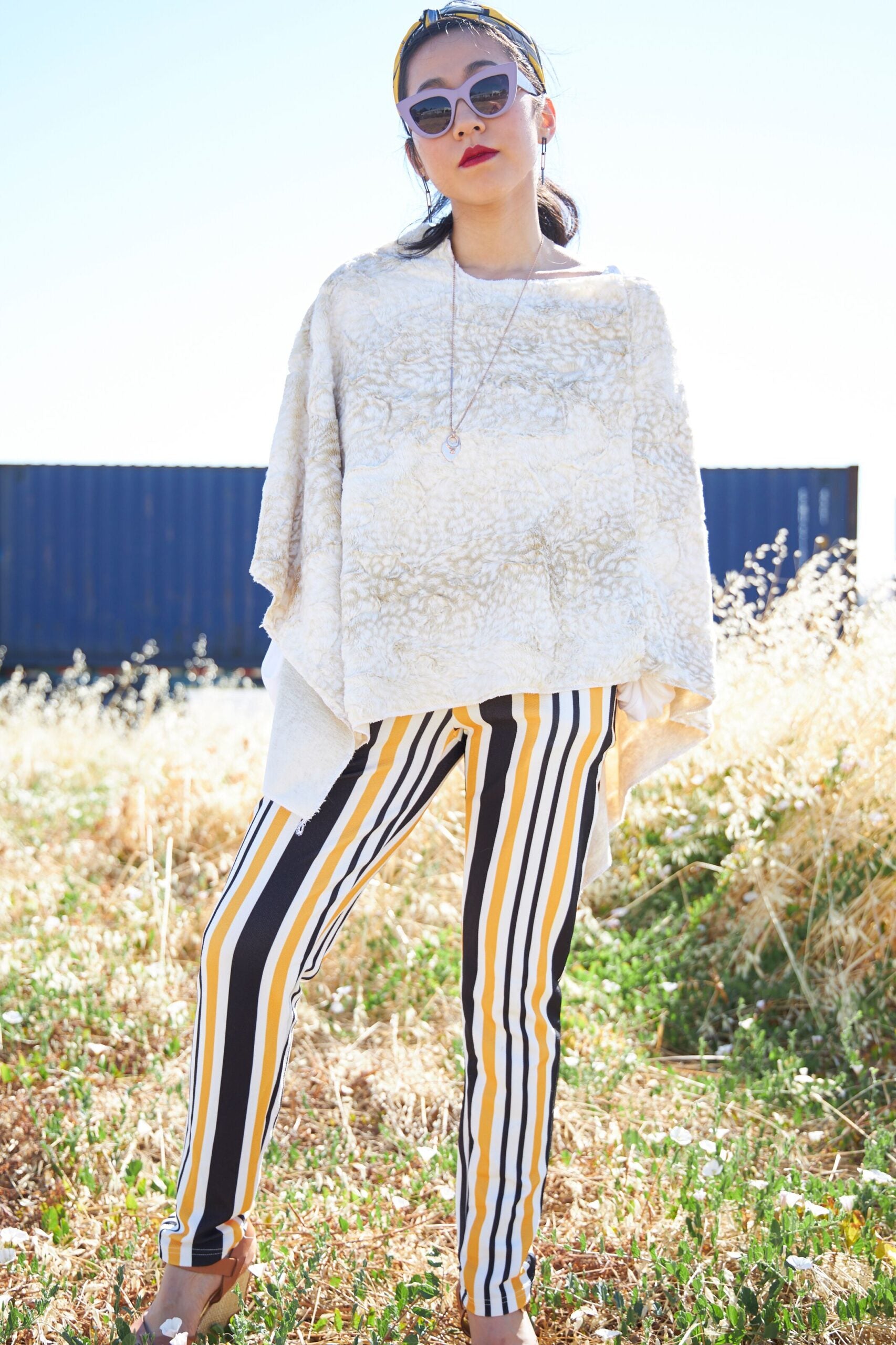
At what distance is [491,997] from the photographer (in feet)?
4.54

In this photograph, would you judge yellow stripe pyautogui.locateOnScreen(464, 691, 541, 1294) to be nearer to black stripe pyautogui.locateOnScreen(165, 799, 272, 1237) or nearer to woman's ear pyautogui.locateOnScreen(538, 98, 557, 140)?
black stripe pyautogui.locateOnScreen(165, 799, 272, 1237)

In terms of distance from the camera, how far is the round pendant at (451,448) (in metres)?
1.35

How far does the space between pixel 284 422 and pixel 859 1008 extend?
214cm

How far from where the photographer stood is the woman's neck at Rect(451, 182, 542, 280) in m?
1.50

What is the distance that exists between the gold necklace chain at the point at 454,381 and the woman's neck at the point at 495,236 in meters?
0.05

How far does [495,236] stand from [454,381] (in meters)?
0.28

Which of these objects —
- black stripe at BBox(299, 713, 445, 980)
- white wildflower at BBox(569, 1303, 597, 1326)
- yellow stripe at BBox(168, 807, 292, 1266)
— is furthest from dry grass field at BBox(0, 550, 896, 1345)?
black stripe at BBox(299, 713, 445, 980)

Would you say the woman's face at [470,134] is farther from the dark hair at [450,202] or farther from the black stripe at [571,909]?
the black stripe at [571,909]

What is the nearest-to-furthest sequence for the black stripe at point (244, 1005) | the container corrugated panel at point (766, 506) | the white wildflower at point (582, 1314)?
the black stripe at point (244, 1005) → the white wildflower at point (582, 1314) → the container corrugated panel at point (766, 506)

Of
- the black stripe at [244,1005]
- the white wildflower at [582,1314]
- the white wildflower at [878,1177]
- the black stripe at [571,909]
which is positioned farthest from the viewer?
the white wildflower at [878,1177]

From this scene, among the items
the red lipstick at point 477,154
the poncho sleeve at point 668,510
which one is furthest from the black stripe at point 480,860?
the red lipstick at point 477,154

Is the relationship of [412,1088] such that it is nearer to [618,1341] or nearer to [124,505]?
[618,1341]

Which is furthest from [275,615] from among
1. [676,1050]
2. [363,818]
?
[676,1050]

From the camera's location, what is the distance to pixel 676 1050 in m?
2.69
